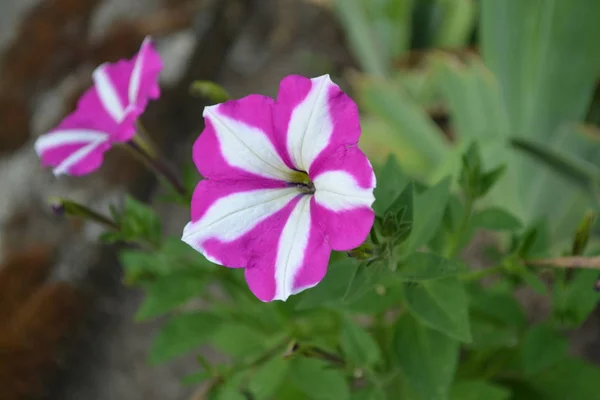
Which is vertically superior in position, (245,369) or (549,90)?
(549,90)

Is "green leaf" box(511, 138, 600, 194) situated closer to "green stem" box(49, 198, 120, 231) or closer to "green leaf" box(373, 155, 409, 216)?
"green leaf" box(373, 155, 409, 216)

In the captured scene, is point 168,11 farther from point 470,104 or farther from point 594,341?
point 594,341

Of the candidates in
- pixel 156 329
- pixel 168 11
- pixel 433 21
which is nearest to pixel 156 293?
pixel 156 329

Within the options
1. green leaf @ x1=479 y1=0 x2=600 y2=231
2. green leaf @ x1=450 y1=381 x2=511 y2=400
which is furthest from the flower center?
green leaf @ x1=479 y1=0 x2=600 y2=231

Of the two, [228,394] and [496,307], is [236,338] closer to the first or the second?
[228,394]

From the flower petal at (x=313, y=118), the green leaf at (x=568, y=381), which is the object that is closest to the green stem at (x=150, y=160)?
the flower petal at (x=313, y=118)

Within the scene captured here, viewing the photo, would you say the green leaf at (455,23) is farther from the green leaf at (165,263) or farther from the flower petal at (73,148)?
the flower petal at (73,148)
